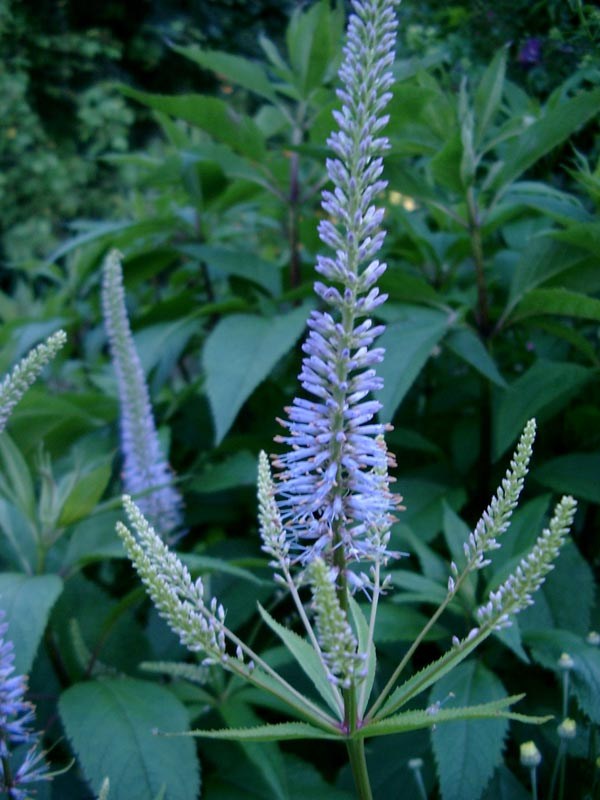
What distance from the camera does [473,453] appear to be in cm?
223

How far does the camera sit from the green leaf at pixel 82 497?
1.72 m

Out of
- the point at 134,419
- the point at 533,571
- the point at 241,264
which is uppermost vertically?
the point at 533,571

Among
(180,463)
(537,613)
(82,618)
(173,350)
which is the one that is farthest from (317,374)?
(180,463)

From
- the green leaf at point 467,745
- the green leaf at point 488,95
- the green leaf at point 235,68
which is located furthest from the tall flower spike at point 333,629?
the green leaf at point 235,68

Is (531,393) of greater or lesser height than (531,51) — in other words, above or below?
below

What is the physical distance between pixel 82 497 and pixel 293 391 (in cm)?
93

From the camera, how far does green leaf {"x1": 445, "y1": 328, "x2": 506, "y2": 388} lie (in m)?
1.84

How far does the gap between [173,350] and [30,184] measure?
18.7 feet

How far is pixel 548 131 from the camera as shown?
5.93 ft

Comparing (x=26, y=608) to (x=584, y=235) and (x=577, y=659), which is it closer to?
(x=577, y=659)

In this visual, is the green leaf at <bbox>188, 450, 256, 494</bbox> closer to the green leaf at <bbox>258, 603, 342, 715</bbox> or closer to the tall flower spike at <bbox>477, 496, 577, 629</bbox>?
the green leaf at <bbox>258, 603, 342, 715</bbox>

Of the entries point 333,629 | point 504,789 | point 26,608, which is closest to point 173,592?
point 333,629

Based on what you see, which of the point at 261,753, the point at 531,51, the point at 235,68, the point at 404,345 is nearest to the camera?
the point at 261,753

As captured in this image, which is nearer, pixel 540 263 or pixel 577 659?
pixel 577 659
